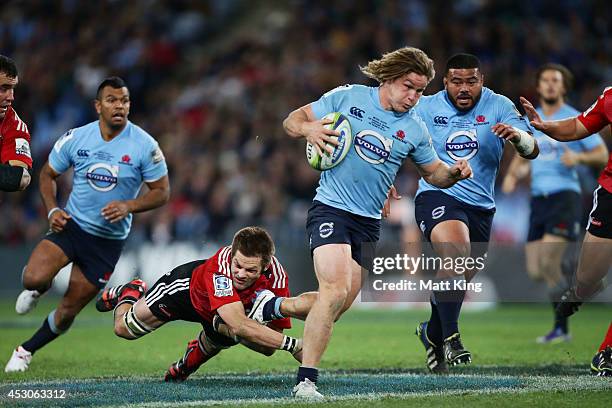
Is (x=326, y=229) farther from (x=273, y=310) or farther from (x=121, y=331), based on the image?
(x=121, y=331)

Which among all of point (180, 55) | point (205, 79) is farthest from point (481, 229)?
point (180, 55)

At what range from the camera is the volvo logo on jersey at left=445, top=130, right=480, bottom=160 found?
369 inches

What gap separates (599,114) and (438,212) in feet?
5.48

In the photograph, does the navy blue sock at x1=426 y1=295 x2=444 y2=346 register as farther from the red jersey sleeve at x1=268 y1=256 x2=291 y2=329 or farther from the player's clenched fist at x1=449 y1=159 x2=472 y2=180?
the player's clenched fist at x1=449 y1=159 x2=472 y2=180

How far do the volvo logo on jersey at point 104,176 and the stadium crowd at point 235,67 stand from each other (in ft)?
27.1

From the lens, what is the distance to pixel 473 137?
9.36 meters

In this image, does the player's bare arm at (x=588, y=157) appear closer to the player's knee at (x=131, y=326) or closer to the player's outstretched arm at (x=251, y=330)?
the player's outstretched arm at (x=251, y=330)

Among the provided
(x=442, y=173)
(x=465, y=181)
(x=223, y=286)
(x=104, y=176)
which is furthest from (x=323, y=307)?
(x=104, y=176)

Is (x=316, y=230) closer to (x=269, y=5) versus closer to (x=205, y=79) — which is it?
(x=205, y=79)

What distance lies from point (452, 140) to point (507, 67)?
10256mm

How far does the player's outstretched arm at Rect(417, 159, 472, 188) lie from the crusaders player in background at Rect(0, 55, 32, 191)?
10.5 ft

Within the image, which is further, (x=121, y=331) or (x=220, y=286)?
(x=121, y=331)

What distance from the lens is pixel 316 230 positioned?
25.3 feet

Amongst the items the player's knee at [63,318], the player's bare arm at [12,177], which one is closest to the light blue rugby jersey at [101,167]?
the player's knee at [63,318]
